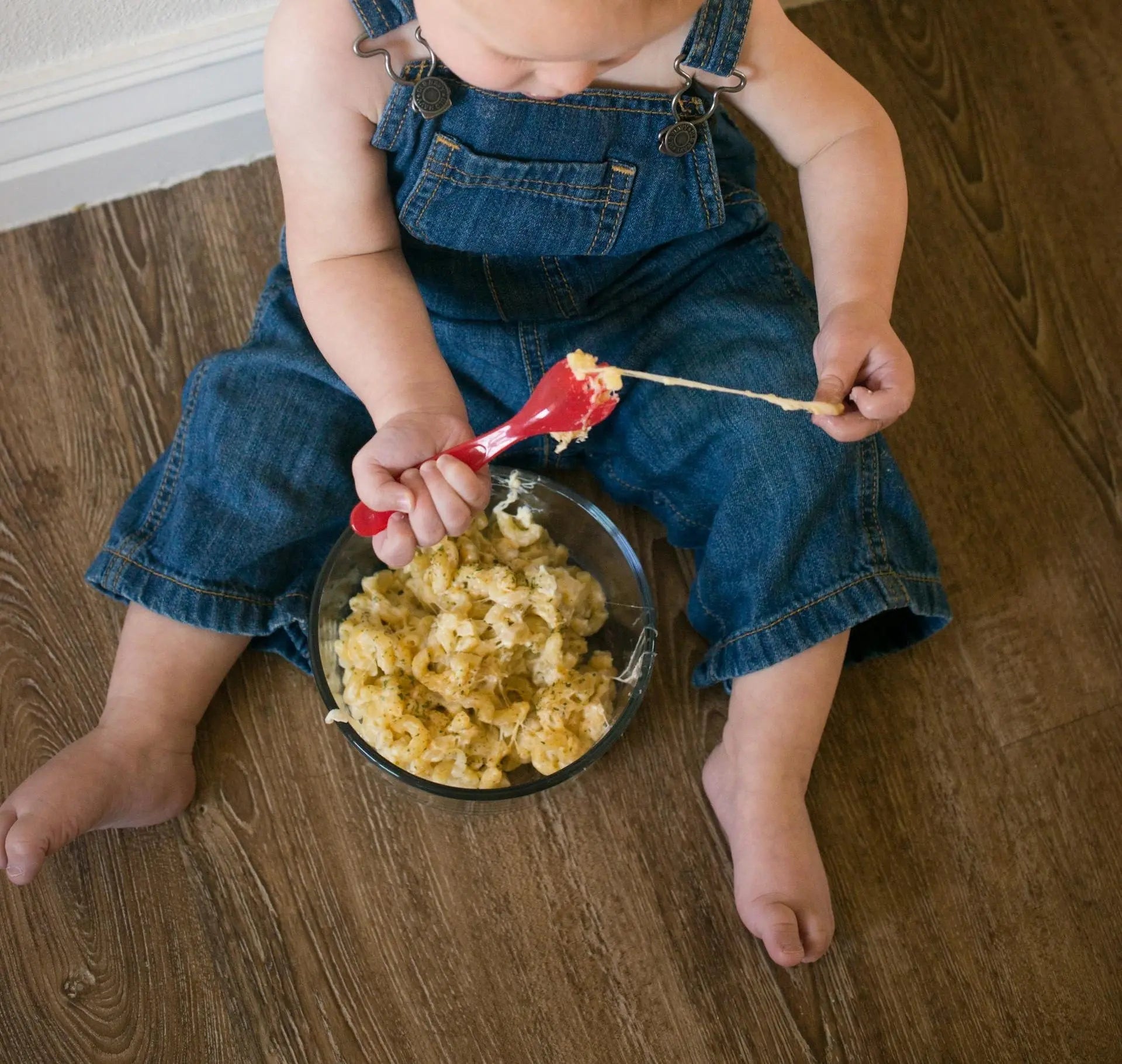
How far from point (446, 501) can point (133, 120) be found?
612 mm

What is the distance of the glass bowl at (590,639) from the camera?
2.81ft

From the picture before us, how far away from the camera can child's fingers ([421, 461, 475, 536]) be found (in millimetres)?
713

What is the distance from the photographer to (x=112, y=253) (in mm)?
1101

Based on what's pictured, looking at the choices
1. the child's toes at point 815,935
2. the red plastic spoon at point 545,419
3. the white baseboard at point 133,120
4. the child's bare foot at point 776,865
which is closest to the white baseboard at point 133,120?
the white baseboard at point 133,120

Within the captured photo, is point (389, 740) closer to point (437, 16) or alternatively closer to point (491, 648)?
point (491, 648)

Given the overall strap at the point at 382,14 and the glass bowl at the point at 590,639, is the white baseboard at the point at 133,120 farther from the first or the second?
the glass bowl at the point at 590,639


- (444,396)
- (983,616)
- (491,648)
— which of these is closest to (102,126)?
(444,396)

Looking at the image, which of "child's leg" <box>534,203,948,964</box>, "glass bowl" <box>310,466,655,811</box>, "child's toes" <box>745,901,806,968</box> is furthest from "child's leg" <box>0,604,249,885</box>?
"child's toes" <box>745,901,806,968</box>

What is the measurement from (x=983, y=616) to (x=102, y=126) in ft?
3.29

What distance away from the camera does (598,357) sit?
94 centimetres

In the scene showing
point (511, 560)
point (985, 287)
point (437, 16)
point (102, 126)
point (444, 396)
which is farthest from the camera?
point (985, 287)

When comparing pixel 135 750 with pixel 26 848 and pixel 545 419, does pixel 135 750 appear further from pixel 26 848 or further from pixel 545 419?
pixel 545 419

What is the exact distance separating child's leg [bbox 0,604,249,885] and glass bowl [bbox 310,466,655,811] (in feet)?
0.37

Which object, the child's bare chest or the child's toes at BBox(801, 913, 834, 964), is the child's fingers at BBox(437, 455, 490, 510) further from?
the child's toes at BBox(801, 913, 834, 964)
